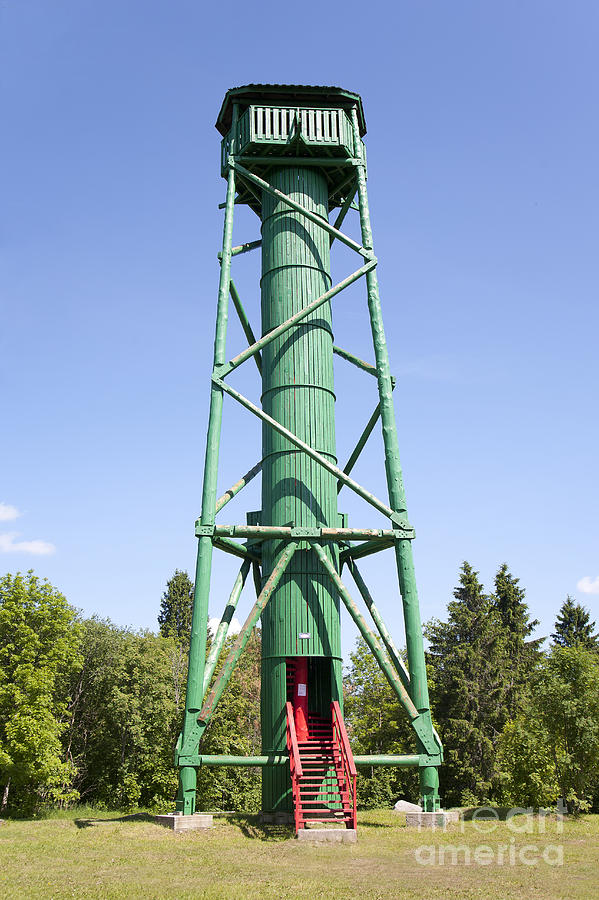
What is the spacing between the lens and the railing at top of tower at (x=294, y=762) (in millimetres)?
14344

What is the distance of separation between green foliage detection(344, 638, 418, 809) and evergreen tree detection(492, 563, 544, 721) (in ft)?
20.7

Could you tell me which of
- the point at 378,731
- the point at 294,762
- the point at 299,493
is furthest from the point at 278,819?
the point at 378,731

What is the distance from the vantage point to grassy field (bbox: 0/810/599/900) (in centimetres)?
945

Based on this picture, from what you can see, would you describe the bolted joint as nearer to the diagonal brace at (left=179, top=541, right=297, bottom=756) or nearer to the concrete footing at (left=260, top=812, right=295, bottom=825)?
the diagonal brace at (left=179, top=541, right=297, bottom=756)

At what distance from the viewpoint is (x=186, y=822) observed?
1499 centimetres

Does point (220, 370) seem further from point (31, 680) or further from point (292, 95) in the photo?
point (31, 680)

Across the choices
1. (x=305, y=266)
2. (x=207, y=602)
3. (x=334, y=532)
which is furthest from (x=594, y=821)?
(x=305, y=266)

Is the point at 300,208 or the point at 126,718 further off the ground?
the point at 300,208

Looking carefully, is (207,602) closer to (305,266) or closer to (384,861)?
(384,861)

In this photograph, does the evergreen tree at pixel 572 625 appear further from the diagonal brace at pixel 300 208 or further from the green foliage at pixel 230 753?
the diagonal brace at pixel 300 208

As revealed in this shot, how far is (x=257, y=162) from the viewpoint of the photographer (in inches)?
806

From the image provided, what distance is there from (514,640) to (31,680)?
3220 centimetres

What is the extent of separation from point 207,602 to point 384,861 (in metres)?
6.42

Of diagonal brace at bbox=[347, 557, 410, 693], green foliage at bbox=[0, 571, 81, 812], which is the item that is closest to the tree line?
green foliage at bbox=[0, 571, 81, 812]
